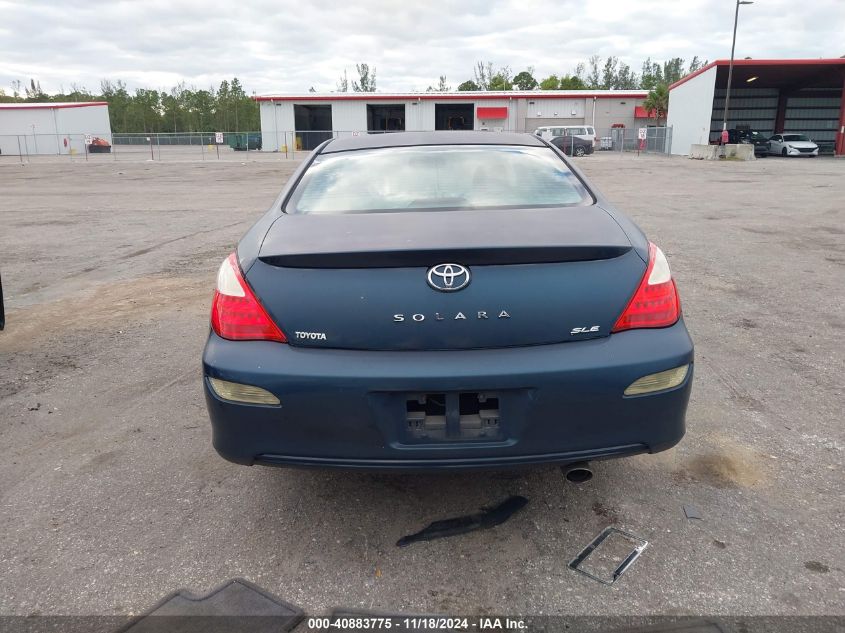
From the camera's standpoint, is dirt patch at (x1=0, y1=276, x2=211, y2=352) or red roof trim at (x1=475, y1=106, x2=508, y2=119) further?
red roof trim at (x1=475, y1=106, x2=508, y2=119)

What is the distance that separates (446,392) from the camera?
2.26 metres

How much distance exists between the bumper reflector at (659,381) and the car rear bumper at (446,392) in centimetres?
2

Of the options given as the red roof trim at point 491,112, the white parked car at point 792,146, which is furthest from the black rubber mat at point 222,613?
the red roof trim at point 491,112

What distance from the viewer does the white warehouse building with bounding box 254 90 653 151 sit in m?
53.3

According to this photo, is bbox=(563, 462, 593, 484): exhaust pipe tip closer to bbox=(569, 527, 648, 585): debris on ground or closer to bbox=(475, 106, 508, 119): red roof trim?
bbox=(569, 527, 648, 585): debris on ground

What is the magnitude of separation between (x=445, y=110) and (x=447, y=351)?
55.8m

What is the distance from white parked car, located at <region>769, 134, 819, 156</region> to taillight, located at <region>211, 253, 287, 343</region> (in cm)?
4268

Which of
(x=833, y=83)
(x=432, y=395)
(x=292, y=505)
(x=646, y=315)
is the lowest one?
(x=292, y=505)

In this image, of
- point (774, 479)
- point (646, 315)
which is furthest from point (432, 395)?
point (774, 479)

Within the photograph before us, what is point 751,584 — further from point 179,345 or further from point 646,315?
point 179,345

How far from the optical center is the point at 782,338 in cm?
505

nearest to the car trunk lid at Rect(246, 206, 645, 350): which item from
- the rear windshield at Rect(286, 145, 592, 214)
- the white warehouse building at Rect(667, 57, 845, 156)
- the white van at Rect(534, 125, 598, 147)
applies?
the rear windshield at Rect(286, 145, 592, 214)

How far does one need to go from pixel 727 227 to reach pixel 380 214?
30.9ft

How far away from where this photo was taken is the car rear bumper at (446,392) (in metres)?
2.25
